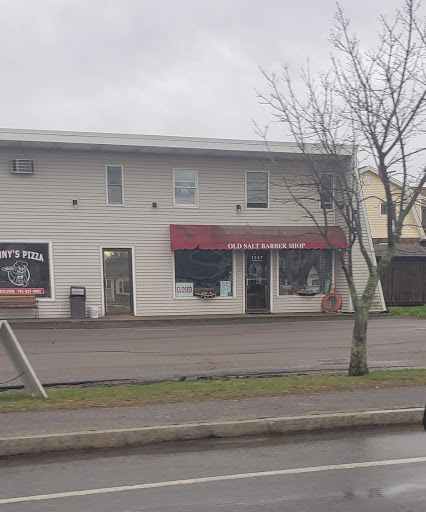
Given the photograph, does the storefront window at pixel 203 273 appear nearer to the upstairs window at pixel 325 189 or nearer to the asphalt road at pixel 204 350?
the asphalt road at pixel 204 350

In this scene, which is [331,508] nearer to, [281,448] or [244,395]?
[281,448]

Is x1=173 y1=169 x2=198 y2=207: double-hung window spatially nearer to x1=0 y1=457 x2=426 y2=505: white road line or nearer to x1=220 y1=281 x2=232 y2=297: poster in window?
x1=220 y1=281 x2=232 y2=297: poster in window

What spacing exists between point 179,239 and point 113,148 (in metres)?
4.09

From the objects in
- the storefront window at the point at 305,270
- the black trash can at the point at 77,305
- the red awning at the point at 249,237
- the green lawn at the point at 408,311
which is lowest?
the green lawn at the point at 408,311

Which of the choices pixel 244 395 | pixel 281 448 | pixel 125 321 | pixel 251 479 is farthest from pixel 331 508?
pixel 125 321

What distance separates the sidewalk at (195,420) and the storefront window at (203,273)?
12525 mm

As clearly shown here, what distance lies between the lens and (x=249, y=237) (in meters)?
19.1

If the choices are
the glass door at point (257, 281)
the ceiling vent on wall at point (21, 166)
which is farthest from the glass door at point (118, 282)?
the glass door at point (257, 281)

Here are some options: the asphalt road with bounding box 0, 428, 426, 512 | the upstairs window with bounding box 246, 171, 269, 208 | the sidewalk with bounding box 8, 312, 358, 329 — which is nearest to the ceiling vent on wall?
the sidewalk with bounding box 8, 312, 358, 329

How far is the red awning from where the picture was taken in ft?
60.8

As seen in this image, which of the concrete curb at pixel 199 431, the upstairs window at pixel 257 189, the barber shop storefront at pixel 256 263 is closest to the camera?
the concrete curb at pixel 199 431

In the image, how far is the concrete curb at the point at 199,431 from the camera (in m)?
5.11

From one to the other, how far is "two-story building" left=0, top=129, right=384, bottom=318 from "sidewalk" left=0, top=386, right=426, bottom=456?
11.6 m

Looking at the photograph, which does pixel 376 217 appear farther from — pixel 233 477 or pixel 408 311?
pixel 233 477
